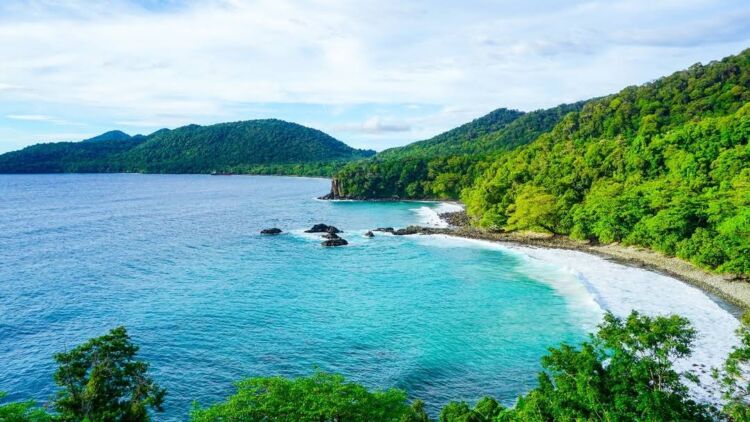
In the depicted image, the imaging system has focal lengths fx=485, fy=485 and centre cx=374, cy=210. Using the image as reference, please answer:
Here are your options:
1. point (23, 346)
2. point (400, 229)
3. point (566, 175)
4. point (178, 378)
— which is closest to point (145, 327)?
point (23, 346)

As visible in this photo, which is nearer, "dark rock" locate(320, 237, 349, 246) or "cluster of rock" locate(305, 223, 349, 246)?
"dark rock" locate(320, 237, 349, 246)

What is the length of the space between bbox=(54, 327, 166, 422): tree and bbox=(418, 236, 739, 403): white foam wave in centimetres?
3110

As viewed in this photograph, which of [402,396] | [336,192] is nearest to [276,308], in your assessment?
[402,396]

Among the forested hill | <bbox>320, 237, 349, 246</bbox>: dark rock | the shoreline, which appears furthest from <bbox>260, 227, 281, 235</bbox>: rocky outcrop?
the forested hill

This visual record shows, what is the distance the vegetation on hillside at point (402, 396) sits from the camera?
782 inches

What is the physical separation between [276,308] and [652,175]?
68.5 metres

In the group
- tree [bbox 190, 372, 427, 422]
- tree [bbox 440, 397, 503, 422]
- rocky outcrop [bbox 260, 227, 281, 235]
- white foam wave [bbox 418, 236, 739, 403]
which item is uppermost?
tree [bbox 190, 372, 427, 422]

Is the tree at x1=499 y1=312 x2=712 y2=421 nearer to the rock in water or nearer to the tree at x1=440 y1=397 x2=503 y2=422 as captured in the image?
the tree at x1=440 y1=397 x2=503 y2=422

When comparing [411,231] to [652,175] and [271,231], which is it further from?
[652,175]

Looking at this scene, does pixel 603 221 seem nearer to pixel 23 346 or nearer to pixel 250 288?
pixel 250 288

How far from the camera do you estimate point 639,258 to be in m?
63.5

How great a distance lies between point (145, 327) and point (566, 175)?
3019 inches

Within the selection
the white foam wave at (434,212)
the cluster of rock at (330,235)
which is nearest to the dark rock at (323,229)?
the cluster of rock at (330,235)

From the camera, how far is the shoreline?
48531 mm
